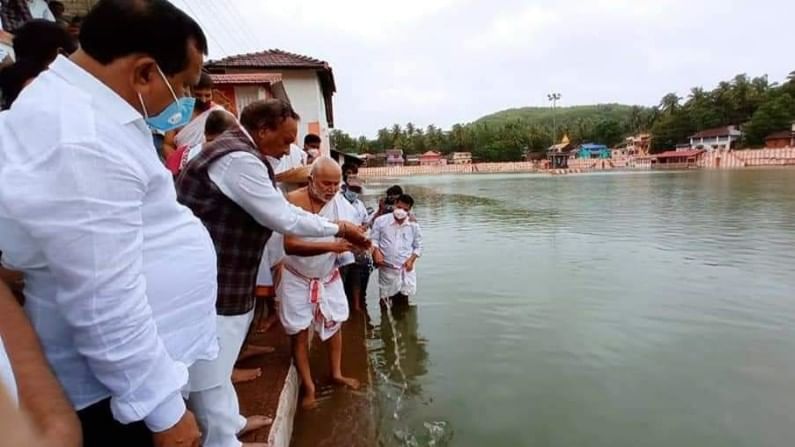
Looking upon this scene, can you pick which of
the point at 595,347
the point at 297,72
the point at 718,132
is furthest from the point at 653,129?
the point at 595,347

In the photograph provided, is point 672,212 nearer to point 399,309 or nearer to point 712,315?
point 712,315

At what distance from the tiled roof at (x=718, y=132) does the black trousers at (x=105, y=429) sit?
89.4 meters

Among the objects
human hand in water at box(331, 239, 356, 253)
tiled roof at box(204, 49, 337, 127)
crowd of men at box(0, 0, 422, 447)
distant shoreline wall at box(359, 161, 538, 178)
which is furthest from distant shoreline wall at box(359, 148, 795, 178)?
crowd of men at box(0, 0, 422, 447)

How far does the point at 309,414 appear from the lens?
348cm

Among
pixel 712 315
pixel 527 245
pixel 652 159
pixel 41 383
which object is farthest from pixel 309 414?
pixel 652 159

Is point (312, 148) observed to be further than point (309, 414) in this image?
Yes

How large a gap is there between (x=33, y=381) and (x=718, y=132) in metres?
90.9

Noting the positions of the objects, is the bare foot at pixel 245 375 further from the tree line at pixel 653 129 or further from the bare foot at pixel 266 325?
the tree line at pixel 653 129

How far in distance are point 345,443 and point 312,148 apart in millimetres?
4057

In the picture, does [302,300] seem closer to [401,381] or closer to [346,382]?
[346,382]

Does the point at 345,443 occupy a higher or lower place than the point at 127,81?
lower

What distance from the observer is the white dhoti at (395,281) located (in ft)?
19.3

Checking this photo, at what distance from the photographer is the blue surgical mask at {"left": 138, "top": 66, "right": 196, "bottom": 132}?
125 cm

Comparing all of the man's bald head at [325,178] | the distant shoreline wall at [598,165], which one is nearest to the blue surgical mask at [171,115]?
the man's bald head at [325,178]
